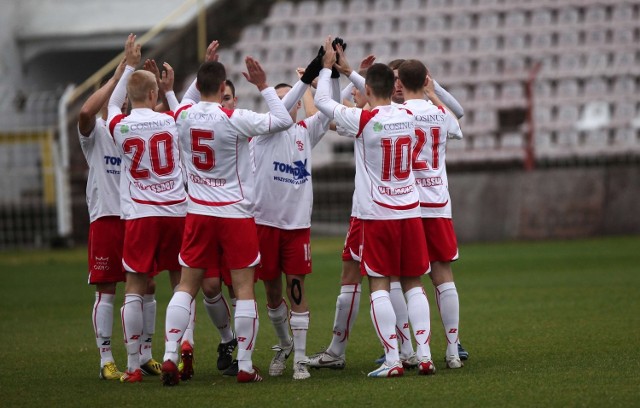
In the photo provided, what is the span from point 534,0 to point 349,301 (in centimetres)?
1921

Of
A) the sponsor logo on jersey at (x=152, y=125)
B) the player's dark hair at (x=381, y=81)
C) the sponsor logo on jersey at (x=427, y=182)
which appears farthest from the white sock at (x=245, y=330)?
the player's dark hair at (x=381, y=81)

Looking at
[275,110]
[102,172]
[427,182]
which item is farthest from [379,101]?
[102,172]

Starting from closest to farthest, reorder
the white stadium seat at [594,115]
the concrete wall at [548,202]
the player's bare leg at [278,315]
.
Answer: the player's bare leg at [278,315] < the concrete wall at [548,202] < the white stadium seat at [594,115]

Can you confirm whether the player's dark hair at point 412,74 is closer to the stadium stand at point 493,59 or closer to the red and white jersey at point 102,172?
the red and white jersey at point 102,172

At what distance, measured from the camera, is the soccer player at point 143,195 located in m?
8.05

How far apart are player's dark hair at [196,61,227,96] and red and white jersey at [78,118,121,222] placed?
1.20 metres

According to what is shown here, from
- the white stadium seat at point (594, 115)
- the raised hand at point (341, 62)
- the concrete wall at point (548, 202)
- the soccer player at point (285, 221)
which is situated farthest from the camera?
the white stadium seat at point (594, 115)

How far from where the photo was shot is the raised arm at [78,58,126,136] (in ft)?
26.8

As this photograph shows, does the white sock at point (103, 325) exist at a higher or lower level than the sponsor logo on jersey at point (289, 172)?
lower

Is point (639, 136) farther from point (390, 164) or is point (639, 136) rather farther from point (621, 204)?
point (390, 164)

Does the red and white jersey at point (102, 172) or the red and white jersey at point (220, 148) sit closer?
the red and white jersey at point (220, 148)

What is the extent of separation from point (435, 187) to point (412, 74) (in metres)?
0.90

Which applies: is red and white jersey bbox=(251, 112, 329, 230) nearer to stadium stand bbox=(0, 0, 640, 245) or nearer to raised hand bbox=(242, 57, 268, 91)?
raised hand bbox=(242, 57, 268, 91)

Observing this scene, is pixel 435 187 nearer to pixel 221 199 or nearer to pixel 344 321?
pixel 344 321
